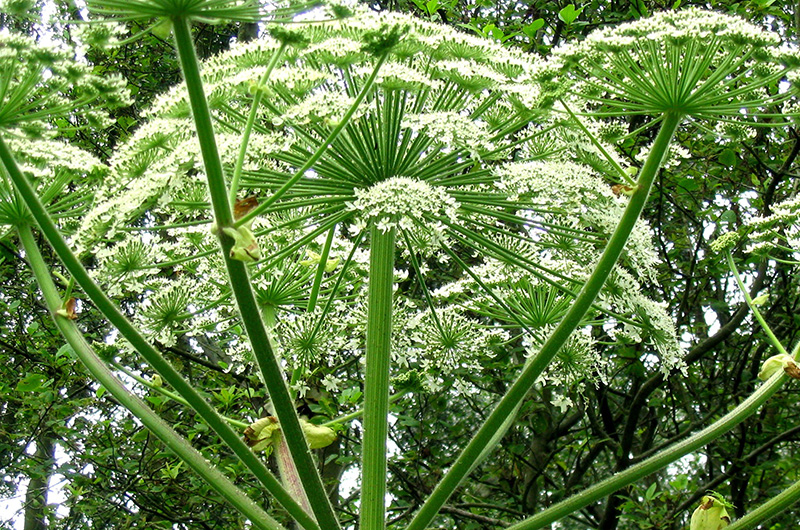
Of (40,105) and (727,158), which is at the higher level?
(727,158)

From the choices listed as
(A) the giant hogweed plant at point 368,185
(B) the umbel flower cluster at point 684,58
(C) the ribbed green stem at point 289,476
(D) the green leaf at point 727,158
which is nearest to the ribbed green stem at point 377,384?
(A) the giant hogweed plant at point 368,185

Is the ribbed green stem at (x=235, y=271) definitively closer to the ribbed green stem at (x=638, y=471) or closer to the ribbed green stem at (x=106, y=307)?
the ribbed green stem at (x=106, y=307)

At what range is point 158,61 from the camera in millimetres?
9250

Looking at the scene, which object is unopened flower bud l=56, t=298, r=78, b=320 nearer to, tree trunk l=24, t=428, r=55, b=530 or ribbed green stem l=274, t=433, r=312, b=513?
ribbed green stem l=274, t=433, r=312, b=513

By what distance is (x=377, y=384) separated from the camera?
2.64 meters

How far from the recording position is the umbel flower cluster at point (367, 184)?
8.54 feet

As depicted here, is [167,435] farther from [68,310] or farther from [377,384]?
[377,384]

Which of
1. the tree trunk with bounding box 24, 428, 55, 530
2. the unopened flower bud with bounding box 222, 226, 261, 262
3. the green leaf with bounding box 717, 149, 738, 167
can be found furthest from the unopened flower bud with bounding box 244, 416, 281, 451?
the tree trunk with bounding box 24, 428, 55, 530

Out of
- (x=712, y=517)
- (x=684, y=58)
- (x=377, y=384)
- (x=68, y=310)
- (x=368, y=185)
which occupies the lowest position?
(x=712, y=517)

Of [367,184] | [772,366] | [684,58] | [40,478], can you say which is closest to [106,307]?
[367,184]

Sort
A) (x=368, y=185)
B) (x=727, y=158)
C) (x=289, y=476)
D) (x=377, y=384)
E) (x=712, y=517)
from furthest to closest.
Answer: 1. (x=727, y=158)
2. (x=368, y=185)
3. (x=289, y=476)
4. (x=377, y=384)
5. (x=712, y=517)

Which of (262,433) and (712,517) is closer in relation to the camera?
(712,517)

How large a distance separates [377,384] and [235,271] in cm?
83

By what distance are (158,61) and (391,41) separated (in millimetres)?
7658
